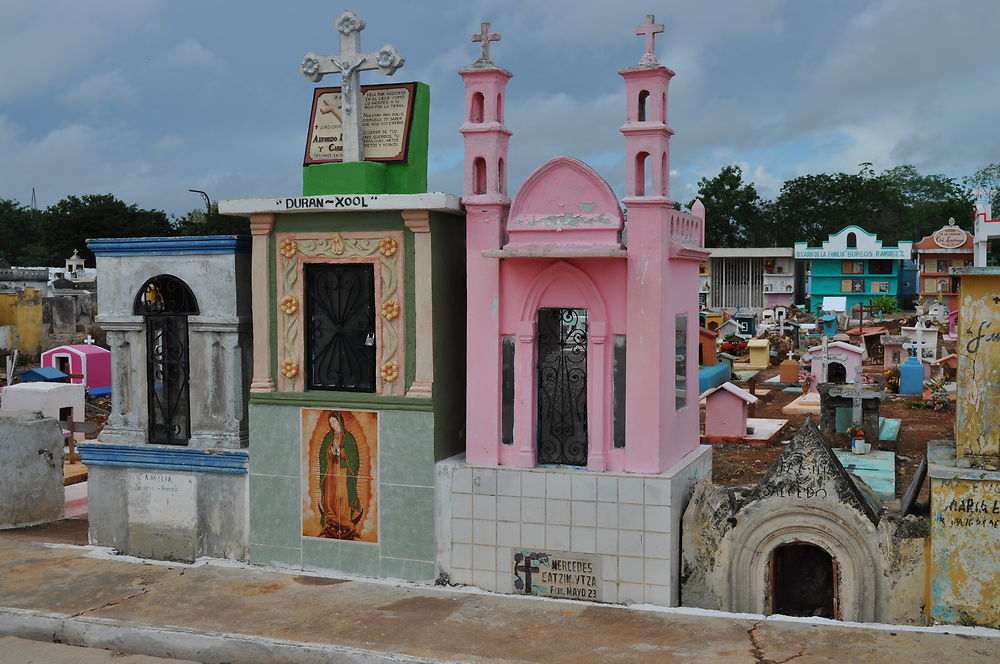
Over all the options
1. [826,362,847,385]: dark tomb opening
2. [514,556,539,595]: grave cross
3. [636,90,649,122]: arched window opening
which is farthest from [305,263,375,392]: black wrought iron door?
[826,362,847,385]: dark tomb opening

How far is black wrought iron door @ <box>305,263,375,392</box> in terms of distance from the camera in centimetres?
1023

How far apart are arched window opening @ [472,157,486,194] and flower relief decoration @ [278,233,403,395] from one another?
953mm

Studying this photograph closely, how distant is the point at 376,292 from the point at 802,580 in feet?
16.3

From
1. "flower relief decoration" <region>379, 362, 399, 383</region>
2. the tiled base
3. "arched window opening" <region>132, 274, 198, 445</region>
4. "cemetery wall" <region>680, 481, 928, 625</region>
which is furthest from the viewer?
"arched window opening" <region>132, 274, 198, 445</region>

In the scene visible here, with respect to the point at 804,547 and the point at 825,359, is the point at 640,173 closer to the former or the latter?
the point at 804,547

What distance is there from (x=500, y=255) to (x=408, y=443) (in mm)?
2169

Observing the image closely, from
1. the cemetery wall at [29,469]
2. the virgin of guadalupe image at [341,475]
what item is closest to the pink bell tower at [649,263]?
the virgin of guadalupe image at [341,475]

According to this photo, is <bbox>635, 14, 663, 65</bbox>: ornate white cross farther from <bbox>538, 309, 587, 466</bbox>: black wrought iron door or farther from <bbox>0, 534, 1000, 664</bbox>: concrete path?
<bbox>0, 534, 1000, 664</bbox>: concrete path

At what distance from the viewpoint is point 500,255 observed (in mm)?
9359

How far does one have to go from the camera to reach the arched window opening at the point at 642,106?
9.45 metres

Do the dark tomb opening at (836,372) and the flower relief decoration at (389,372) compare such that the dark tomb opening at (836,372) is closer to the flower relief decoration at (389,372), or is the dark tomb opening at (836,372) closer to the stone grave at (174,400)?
the flower relief decoration at (389,372)

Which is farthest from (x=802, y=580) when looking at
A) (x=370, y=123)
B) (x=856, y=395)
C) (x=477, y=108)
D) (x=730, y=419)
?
(x=730, y=419)

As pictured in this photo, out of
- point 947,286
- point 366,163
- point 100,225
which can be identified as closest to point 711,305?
point 947,286

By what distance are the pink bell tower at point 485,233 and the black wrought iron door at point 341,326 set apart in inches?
43.2
